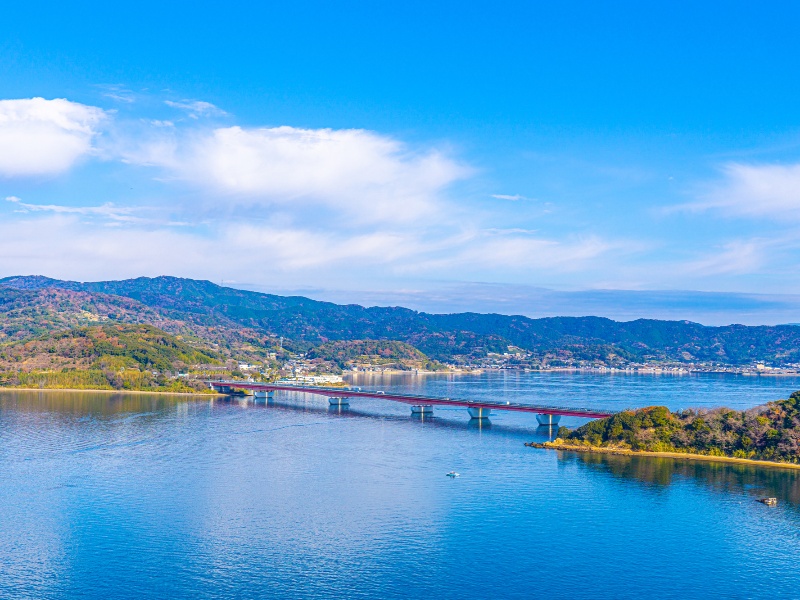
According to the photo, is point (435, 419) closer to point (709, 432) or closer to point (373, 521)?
point (709, 432)

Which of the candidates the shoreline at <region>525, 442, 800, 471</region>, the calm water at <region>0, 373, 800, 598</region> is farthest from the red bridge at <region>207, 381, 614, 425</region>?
the calm water at <region>0, 373, 800, 598</region>

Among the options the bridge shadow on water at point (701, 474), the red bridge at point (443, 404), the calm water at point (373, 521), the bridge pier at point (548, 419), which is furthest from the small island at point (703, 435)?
the bridge pier at point (548, 419)

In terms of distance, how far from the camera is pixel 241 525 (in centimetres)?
4491

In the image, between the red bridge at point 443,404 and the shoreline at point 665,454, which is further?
the red bridge at point 443,404

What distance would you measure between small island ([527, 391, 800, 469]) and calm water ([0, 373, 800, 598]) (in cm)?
387

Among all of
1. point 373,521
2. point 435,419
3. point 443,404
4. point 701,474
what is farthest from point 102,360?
point 701,474

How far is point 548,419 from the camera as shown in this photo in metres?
95.1

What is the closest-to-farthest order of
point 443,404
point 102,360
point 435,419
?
point 435,419, point 443,404, point 102,360

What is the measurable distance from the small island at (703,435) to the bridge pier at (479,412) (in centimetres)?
2528

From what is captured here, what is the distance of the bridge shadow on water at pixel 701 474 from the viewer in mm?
55969

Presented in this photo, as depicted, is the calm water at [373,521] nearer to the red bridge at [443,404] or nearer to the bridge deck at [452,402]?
the bridge deck at [452,402]

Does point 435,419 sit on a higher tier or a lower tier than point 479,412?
lower

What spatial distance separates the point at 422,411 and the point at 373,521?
64.5m

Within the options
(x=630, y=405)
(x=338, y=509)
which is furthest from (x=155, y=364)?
(x=338, y=509)
